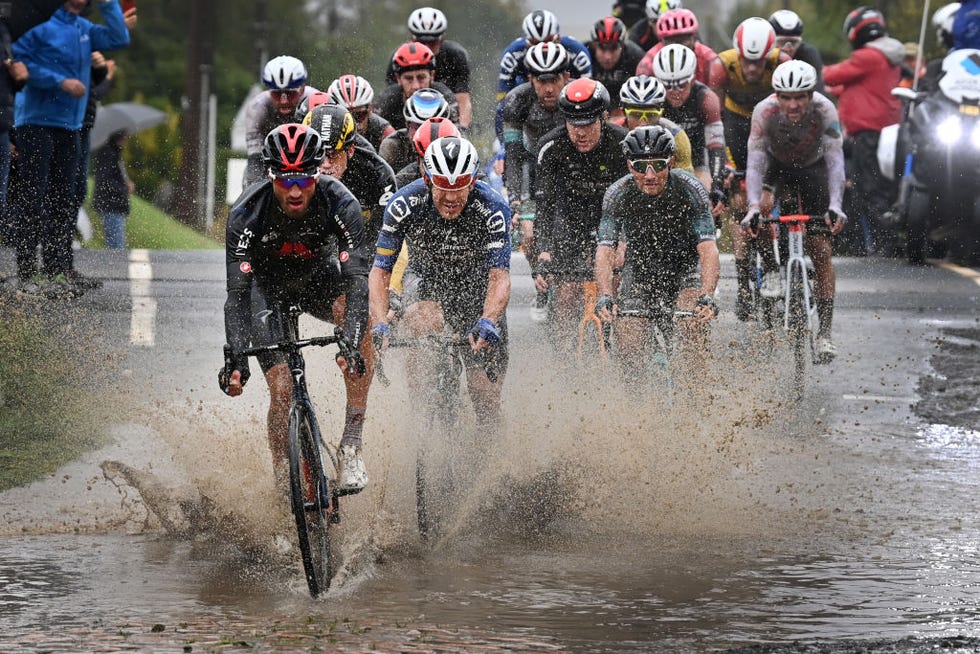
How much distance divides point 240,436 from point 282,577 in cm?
210

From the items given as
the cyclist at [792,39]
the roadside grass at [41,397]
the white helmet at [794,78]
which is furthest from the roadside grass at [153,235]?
the white helmet at [794,78]

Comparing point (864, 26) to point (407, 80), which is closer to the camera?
point (407, 80)

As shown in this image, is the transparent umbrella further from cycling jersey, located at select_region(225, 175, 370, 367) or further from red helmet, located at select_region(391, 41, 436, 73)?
cycling jersey, located at select_region(225, 175, 370, 367)

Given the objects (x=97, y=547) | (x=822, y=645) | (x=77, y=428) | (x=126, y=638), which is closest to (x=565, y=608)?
(x=822, y=645)

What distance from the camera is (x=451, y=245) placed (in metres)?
9.38

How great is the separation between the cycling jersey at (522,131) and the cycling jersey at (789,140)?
55.6 inches

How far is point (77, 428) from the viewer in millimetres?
11047

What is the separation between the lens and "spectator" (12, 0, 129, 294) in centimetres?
1392

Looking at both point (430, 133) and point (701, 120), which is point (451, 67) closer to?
point (701, 120)

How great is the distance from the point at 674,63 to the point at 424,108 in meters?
2.65

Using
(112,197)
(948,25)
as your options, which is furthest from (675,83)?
(112,197)

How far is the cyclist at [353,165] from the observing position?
10.0m

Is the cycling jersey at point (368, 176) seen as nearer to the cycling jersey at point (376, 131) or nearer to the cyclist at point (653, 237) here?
the cyclist at point (653, 237)

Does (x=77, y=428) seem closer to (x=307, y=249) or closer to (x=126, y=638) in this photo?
(x=307, y=249)
